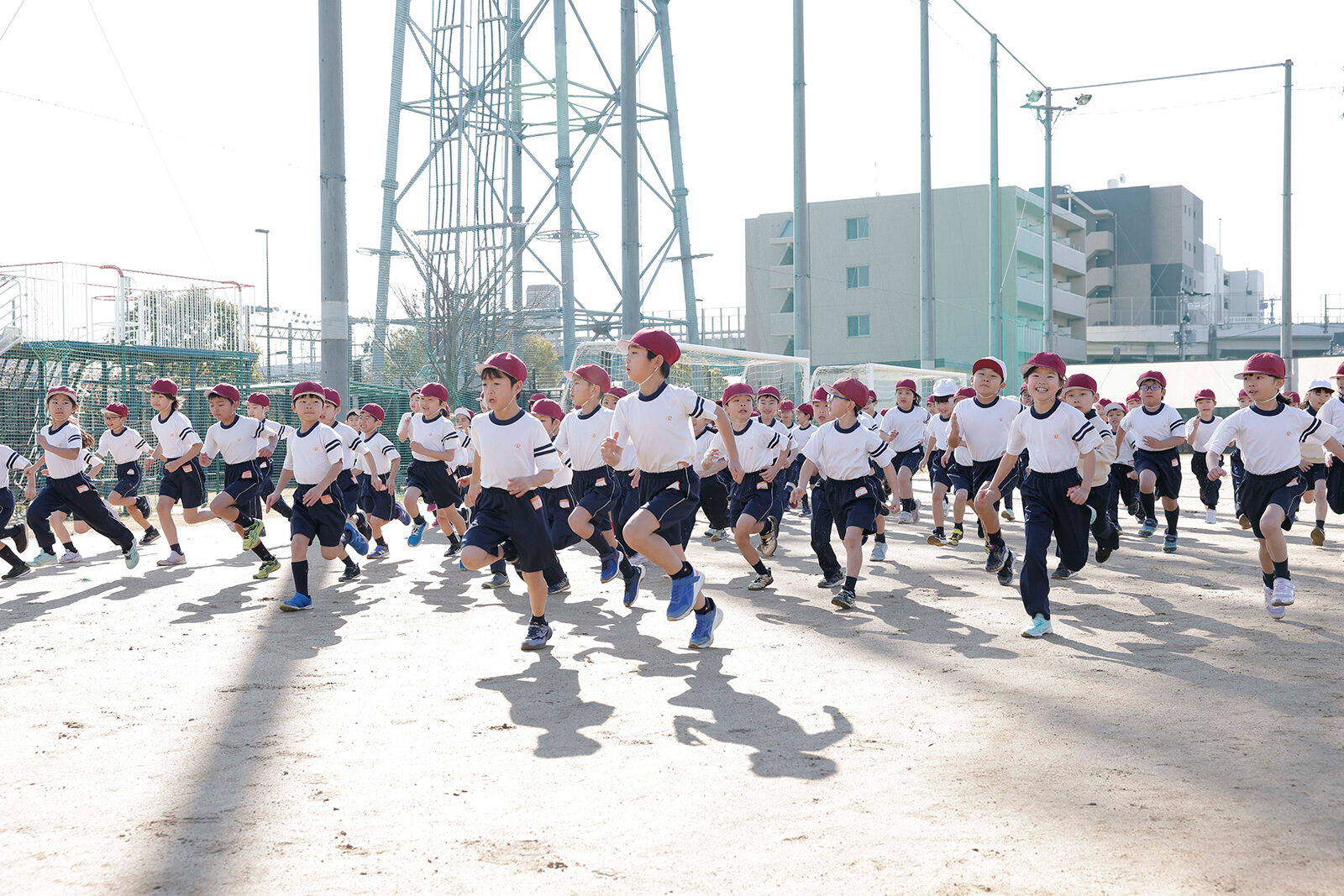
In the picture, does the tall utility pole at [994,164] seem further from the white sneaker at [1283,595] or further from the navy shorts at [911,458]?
the white sneaker at [1283,595]

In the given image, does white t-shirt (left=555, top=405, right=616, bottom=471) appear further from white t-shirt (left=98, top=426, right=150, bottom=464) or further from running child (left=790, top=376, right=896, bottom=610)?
white t-shirt (left=98, top=426, right=150, bottom=464)

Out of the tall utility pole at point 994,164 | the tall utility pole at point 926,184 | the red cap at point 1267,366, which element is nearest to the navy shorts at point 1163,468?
the red cap at point 1267,366

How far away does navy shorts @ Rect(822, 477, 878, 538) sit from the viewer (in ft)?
27.1

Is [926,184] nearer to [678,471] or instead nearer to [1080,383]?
[1080,383]

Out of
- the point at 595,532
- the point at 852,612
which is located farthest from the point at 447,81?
the point at 852,612

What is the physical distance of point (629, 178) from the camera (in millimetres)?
16375

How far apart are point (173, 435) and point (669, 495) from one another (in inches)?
266

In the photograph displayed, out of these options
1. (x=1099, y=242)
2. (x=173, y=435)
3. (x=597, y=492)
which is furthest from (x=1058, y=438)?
(x=1099, y=242)

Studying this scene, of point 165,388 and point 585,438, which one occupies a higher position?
point 165,388

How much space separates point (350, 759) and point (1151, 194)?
266 feet

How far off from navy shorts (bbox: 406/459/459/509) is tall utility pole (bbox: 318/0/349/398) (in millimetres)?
1502

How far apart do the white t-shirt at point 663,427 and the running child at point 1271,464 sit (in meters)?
3.66

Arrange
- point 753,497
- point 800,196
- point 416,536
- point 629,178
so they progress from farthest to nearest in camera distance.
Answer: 1. point 800,196
2. point 629,178
3. point 416,536
4. point 753,497

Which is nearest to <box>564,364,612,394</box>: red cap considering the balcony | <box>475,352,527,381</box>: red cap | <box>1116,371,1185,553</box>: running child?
<box>475,352,527,381</box>: red cap
